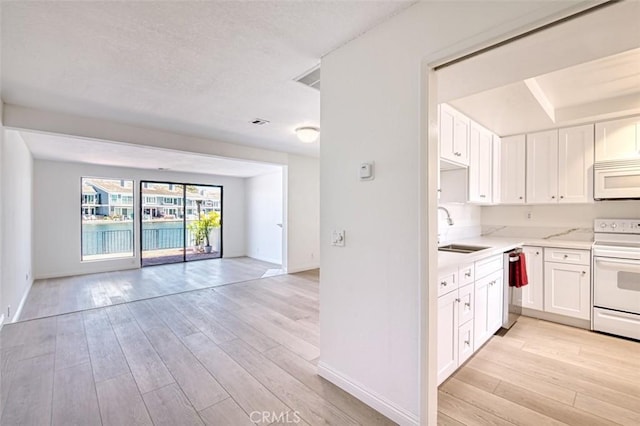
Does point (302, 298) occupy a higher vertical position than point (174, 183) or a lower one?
lower

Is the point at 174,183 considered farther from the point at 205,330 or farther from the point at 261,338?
the point at 261,338

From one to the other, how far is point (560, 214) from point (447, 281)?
2.79 metres

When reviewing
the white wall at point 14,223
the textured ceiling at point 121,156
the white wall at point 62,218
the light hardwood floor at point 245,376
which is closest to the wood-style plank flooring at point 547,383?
the light hardwood floor at point 245,376

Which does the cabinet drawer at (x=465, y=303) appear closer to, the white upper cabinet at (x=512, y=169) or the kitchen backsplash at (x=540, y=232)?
the white upper cabinet at (x=512, y=169)

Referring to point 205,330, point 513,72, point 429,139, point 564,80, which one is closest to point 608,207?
point 564,80

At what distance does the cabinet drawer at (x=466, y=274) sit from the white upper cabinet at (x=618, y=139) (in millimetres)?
2275

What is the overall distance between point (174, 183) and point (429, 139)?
7.25 metres

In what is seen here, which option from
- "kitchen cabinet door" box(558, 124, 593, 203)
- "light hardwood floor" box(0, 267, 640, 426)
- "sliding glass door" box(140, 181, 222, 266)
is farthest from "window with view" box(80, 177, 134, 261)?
"kitchen cabinet door" box(558, 124, 593, 203)

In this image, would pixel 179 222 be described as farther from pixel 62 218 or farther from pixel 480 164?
pixel 480 164

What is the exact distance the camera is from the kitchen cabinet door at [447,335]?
197 centimetres

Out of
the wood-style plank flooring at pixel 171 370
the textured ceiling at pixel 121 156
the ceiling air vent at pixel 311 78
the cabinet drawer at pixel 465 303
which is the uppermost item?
the ceiling air vent at pixel 311 78

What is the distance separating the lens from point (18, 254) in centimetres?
394

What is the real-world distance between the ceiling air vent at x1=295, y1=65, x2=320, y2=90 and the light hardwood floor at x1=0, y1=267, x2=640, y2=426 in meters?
2.44

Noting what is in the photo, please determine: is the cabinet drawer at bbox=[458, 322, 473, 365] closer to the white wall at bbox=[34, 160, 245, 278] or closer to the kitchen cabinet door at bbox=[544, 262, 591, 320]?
the kitchen cabinet door at bbox=[544, 262, 591, 320]
